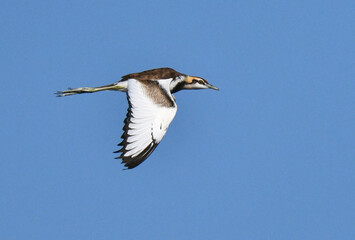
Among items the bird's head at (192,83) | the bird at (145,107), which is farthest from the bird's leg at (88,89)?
the bird's head at (192,83)

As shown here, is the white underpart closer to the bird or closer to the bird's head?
the bird

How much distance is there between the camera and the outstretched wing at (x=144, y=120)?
1642cm

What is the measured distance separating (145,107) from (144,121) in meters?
0.55

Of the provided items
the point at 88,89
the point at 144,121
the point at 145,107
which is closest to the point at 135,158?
the point at 144,121

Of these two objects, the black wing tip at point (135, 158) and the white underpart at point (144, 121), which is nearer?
the black wing tip at point (135, 158)

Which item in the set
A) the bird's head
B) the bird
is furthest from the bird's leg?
the bird's head

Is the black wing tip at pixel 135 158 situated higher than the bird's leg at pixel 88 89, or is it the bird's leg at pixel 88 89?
the bird's leg at pixel 88 89

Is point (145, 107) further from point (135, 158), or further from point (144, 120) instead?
point (135, 158)

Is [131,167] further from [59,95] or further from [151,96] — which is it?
[59,95]

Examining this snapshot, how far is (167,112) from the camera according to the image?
17.5 m

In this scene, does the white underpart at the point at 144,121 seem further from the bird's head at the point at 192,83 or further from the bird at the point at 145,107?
the bird's head at the point at 192,83

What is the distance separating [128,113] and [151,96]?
3.54 ft

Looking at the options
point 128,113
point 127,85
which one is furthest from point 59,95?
point 128,113

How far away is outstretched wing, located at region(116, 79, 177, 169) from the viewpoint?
16.4 meters
